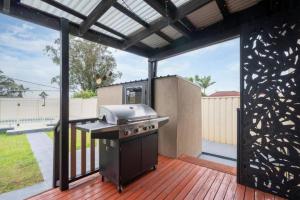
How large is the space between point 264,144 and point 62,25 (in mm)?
3711

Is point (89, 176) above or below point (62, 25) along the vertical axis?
below

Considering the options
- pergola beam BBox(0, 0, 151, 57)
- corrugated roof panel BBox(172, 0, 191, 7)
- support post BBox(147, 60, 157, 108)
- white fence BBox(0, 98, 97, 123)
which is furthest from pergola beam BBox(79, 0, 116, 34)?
white fence BBox(0, 98, 97, 123)

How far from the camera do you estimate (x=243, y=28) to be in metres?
2.73

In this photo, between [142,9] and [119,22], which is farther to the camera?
[119,22]

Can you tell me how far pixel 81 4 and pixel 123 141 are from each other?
7.09 feet

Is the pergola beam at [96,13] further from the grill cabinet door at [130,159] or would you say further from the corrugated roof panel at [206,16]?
the grill cabinet door at [130,159]

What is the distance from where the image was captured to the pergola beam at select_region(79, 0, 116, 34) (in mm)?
2258

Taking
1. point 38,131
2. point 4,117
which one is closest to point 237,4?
point 38,131

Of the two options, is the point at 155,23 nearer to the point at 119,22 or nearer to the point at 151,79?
the point at 119,22

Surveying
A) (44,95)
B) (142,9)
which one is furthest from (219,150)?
(44,95)

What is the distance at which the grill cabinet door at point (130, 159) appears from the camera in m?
2.59

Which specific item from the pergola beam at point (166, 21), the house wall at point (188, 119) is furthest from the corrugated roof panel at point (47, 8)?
the house wall at point (188, 119)

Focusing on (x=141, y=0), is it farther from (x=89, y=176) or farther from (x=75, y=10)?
(x=89, y=176)

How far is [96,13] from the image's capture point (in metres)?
2.46
